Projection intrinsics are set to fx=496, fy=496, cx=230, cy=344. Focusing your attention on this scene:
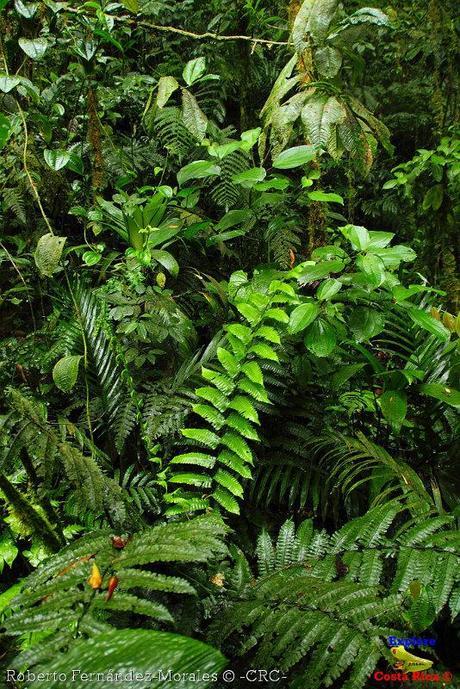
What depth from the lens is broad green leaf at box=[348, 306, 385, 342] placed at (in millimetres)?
1840

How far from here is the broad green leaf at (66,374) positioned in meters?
1.85

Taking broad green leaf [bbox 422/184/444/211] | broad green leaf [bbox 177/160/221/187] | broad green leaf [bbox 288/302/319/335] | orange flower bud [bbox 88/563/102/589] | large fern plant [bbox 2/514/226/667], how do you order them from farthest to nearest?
broad green leaf [bbox 422/184/444/211] < broad green leaf [bbox 177/160/221/187] < broad green leaf [bbox 288/302/319/335] < orange flower bud [bbox 88/563/102/589] < large fern plant [bbox 2/514/226/667]

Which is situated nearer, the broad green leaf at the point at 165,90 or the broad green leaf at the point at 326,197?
the broad green leaf at the point at 326,197

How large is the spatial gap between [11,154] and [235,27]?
6.64 ft

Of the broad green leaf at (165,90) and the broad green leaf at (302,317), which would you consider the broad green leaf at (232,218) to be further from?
the broad green leaf at (302,317)

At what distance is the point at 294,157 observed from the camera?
7.04 feet

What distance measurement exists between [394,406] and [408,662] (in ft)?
2.72

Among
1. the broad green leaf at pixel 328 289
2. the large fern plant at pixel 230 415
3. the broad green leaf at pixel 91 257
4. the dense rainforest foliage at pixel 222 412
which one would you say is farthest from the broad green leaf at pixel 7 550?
the broad green leaf at pixel 328 289

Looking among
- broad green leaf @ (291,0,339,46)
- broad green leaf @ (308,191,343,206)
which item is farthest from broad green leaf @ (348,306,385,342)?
broad green leaf @ (291,0,339,46)

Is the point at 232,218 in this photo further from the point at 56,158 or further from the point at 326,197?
the point at 56,158

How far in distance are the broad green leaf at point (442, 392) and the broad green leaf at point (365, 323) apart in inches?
11.2

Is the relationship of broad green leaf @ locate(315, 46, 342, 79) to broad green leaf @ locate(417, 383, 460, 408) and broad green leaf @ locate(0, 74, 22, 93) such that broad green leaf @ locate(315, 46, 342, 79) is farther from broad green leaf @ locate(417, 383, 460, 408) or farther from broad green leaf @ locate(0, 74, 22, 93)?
broad green leaf @ locate(417, 383, 460, 408)

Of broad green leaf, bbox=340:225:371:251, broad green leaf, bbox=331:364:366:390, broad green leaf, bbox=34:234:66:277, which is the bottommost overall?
broad green leaf, bbox=331:364:366:390

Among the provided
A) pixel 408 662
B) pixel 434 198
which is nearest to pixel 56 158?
pixel 408 662
